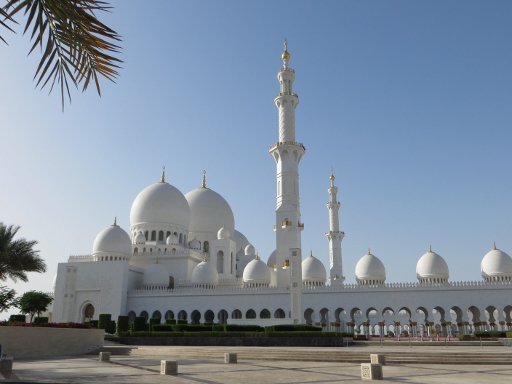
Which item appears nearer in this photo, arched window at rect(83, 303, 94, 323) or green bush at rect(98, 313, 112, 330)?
green bush at rect(98, 313, 112, 330)

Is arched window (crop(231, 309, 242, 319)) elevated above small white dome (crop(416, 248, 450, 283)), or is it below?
below

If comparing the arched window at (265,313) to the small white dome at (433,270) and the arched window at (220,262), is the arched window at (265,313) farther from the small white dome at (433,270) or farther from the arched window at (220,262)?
the small white dome at (433,270)

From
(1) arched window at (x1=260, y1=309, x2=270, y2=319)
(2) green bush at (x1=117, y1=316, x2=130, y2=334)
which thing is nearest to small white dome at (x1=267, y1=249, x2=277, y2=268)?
(1) arched window at (x1=260, y1=309, x2=270, y2=319)

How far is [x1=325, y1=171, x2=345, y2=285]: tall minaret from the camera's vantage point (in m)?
46.9

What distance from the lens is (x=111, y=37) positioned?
518 cm

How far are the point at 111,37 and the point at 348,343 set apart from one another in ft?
82.0

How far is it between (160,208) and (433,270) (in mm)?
26431

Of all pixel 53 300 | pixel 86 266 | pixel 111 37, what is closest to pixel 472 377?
pixel 111 37

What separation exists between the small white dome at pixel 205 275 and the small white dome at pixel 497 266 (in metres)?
22.8

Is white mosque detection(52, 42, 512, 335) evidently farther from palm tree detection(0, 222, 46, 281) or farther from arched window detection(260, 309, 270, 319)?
palm tree detection(0, 222, 46, 281)

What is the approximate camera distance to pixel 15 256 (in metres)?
22.3

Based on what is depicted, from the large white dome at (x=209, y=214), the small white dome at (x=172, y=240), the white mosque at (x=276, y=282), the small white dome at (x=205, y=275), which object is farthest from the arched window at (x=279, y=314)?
the large white dome at (x=209, y=214)

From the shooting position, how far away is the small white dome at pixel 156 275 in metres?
44.6

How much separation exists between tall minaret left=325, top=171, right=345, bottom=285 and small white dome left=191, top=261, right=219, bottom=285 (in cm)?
1103
